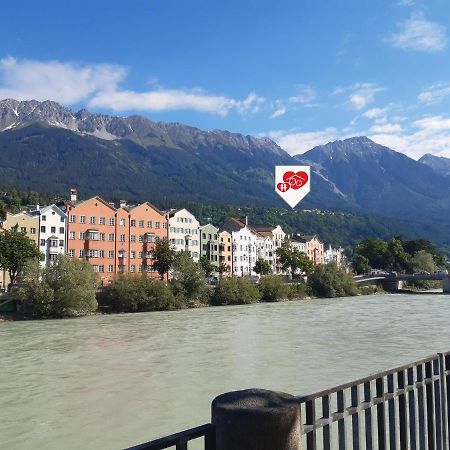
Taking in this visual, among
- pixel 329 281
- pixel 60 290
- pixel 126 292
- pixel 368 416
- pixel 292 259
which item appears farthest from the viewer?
pixel 292 259

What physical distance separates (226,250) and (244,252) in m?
6.40

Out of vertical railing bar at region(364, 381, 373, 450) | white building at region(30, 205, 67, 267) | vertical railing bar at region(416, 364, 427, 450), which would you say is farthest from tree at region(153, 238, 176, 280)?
vertical railing bar at region(364, 381, 373, 450)

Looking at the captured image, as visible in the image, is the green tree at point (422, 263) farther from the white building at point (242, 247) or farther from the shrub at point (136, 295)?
the shrub at point (136, 295)

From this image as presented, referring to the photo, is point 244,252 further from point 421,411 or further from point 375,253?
point 421,411

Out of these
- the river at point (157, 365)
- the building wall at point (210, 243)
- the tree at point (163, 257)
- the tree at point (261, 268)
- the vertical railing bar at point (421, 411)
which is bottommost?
the river at point (157, 365)

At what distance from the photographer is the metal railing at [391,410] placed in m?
3.70

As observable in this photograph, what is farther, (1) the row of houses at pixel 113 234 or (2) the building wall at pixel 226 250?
(2) the building wall at pixel 226 250

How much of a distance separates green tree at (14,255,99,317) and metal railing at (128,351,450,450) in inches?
1841

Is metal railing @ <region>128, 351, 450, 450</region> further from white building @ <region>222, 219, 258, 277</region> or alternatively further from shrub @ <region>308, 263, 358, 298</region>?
white building @ <region>222, 219, 258, 277</region>

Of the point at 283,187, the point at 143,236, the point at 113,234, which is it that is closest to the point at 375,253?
the point at 143,236

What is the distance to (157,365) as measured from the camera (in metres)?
23.9

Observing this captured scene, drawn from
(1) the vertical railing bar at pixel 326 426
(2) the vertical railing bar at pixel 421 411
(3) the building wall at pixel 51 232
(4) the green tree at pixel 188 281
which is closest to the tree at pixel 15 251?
(3) the building wall at pixel 51 232

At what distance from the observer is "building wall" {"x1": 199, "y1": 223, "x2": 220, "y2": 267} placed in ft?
299

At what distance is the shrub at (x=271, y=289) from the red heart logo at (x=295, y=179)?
58.4 m
